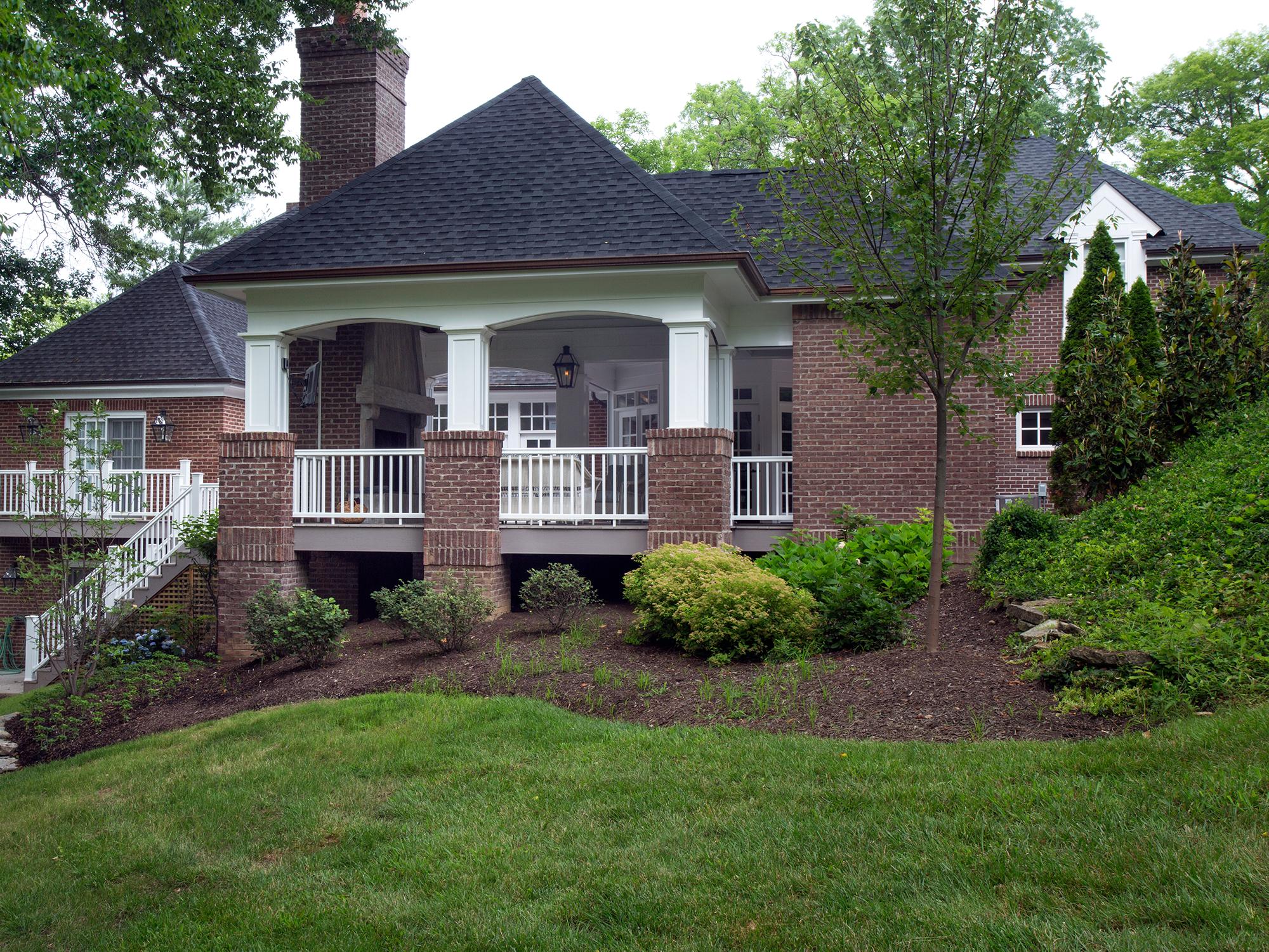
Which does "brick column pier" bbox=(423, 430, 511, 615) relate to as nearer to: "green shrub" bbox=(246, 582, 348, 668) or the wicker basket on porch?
the wicker basket on porch

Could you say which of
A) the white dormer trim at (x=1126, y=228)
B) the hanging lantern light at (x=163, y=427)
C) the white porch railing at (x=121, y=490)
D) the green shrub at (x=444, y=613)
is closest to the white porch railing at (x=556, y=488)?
the green shrub at (x=444, y=613)

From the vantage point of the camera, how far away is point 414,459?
48.3 feet

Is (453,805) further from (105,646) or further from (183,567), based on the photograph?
(183,567)

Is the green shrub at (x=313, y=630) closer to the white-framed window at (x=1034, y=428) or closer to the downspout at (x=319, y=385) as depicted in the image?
the downspout at (x=319, y=385)

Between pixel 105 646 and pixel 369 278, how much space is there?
5.03 metres

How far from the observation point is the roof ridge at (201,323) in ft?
70.0

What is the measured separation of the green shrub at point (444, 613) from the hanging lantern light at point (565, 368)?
17.9 ft

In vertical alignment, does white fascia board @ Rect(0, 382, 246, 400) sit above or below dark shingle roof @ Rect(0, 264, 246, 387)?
below

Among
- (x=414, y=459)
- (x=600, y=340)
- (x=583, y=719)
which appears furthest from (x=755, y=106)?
(x=583, y=719)

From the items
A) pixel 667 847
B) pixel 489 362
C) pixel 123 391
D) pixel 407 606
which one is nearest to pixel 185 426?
pixel 123 391

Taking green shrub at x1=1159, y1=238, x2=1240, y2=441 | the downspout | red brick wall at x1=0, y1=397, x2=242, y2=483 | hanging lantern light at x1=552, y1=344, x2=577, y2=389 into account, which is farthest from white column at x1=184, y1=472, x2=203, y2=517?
green shrub at x1=1159, y1=238, x2=1240, y2=441

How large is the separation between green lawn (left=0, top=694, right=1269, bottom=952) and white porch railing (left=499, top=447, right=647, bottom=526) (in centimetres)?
566

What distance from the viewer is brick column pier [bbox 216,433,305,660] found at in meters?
13.0

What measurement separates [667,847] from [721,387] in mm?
10248
